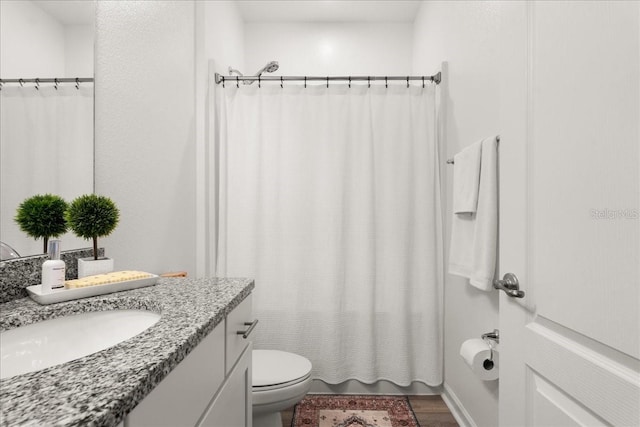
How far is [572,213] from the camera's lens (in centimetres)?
69

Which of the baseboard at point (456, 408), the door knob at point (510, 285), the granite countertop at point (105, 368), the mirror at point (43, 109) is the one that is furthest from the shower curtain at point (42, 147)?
the baseboard at point (456, 408)

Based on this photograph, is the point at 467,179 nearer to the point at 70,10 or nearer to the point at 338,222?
the point at 338,222

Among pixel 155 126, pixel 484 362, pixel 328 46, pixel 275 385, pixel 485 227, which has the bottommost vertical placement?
pixel 275 385

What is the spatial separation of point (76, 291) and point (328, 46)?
2616 millimetres

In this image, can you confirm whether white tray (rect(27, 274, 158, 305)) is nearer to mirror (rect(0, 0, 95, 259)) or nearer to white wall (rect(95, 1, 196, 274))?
mirror (rect(0, 0, 95, 259))

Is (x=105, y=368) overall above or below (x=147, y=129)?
below

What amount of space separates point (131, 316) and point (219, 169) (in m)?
1.32

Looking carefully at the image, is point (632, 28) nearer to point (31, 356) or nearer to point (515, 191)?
point (515, 191)

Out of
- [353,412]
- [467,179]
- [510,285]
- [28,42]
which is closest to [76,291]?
[28,42]

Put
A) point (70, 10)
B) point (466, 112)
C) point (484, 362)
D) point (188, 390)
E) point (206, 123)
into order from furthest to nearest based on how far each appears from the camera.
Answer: point (206, 123)
point (466, 112)
point (484, 362)
point (70, 10)
point (188, 390)

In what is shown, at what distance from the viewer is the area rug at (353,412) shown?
5.73 feet

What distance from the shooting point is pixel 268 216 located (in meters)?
2.02

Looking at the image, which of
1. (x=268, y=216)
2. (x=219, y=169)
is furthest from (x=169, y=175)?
(x=268, y=216)

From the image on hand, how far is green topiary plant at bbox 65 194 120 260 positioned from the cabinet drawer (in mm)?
483
